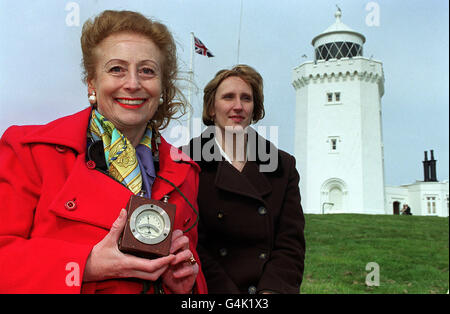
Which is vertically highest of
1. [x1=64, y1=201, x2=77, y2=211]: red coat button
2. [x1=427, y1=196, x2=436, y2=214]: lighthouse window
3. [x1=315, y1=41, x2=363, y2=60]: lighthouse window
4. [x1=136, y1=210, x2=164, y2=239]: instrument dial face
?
[x1=315, y1=41, x2=363, y2=60]: lighthouse window

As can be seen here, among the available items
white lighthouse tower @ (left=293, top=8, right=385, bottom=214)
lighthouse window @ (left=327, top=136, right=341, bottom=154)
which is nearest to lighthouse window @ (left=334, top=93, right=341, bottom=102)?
white lighthouse tower @ (left=293, top=8, right=385, bottom=214)

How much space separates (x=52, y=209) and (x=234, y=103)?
6.23 ft

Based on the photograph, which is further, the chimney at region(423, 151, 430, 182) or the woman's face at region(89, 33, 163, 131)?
the chimney at region(423, 151, 430, 182)

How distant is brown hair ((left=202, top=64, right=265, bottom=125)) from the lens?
350cm

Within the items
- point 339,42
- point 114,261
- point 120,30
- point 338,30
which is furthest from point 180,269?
point 338,30

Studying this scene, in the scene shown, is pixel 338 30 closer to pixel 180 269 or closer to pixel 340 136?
pixel 340 136

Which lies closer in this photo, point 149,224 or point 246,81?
point 149,224

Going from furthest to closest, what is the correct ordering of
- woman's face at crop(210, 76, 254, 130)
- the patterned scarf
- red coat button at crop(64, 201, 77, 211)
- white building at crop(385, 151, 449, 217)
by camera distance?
white building at crop(385, 151, 449, 217) < woman's face at crop(210, 76, 254, 130) < the patterned scarf < red coat button at crop(64, 201, 77, 211)

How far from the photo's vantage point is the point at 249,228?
319cm

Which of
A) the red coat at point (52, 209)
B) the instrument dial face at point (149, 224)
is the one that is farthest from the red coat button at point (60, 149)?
the instrument dial face at point (149, 224)

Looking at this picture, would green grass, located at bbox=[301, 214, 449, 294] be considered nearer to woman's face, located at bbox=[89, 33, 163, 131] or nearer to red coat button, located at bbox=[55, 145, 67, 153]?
woman's face, located at bbox=[89, 33, 163, 131]

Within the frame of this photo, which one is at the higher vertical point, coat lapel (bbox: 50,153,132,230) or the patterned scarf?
the patterned scarf

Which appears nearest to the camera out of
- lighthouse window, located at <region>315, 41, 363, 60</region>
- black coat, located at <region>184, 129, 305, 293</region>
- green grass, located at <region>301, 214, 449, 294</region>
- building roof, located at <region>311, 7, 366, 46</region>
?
black coat, located at <region>184, 129, 305, 293</region>

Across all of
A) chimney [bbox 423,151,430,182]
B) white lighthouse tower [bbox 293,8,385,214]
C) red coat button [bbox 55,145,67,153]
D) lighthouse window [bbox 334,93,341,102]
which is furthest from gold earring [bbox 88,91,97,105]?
chimney [bbox 423,151,430,182]
